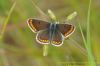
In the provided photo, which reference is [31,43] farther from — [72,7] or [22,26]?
[72,7]

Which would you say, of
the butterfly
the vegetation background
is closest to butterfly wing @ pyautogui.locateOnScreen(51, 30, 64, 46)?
the butterfly

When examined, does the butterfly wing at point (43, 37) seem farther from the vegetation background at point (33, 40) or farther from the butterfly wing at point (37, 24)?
the vegetation background at point (33, 40)

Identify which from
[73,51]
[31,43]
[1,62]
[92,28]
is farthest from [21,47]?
[92,28]

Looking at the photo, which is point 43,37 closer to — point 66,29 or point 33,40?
point 66,29

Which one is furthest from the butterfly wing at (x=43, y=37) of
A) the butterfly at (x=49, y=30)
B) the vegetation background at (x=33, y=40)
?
the vegetation background at (x=33, y=40)

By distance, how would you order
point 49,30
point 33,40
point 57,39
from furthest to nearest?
Answer: point 33,40, point 49,30, point 57,39

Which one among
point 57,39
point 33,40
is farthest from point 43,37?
point 33,40

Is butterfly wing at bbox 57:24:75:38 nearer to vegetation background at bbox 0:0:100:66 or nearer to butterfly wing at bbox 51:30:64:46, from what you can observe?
butterfly wing at bbox 51:30:64:46
